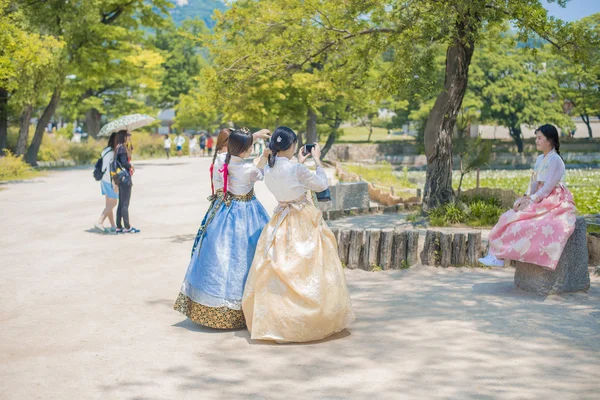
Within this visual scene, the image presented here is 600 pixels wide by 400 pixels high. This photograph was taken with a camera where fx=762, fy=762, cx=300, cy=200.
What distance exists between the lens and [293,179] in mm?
6773

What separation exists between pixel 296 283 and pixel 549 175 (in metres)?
3.19

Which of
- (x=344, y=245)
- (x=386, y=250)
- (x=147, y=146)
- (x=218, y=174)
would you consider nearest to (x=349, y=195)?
(x=344, y=245)

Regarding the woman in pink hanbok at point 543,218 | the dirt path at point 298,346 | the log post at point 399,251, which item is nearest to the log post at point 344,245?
the dirt path at point 298,346

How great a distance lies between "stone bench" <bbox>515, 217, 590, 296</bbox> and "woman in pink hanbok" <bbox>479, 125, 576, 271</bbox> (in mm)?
171

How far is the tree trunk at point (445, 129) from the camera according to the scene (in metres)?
14.2

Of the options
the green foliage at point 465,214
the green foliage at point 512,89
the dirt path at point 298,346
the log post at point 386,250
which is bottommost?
the dirt path at point 298,346

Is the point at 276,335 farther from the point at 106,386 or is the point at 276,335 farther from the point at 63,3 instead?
the point at 63,3

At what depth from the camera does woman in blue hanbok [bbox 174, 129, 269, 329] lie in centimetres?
696

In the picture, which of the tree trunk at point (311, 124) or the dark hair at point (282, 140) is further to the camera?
the tree trunk at point (311, 124)

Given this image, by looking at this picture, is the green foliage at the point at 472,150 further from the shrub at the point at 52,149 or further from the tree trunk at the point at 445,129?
the shrub at the point at 52,149

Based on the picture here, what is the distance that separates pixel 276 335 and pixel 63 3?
28824mm

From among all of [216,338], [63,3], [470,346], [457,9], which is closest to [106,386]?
[216,338]

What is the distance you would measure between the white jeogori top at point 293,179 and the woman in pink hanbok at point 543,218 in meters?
2.48

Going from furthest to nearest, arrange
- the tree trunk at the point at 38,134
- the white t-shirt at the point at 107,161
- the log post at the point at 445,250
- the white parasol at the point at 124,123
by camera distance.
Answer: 1. the tree trunk at the point at 38,134
2. the white parasol at the point at 124,123
3. the white t-shirt at the point at 107,161
4. the log post at the point at 445,250
